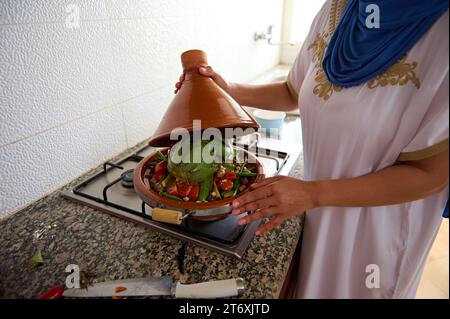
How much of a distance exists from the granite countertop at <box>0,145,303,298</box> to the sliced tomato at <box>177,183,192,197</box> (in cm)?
10

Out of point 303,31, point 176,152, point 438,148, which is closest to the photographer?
point 438,148

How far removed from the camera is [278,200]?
479 mm

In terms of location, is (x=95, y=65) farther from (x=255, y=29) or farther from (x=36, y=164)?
(x=255, y=29)

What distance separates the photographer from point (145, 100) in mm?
929

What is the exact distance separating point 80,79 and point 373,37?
2.05 feet

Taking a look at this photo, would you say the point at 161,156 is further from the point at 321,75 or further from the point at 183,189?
the point at 321,75

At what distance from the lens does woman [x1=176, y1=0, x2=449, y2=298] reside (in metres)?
0.38

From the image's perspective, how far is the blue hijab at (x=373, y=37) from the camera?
1.24 ft

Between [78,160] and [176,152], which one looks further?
[78,160]

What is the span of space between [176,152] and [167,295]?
0.81 ft

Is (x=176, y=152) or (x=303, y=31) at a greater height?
(x=303, y=31)

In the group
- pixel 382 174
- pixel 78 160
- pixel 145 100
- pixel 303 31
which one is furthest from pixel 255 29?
pixel 382 174

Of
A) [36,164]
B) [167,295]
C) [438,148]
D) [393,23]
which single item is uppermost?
[393,23]

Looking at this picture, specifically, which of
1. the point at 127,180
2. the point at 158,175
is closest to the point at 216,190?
the point at 158,175
